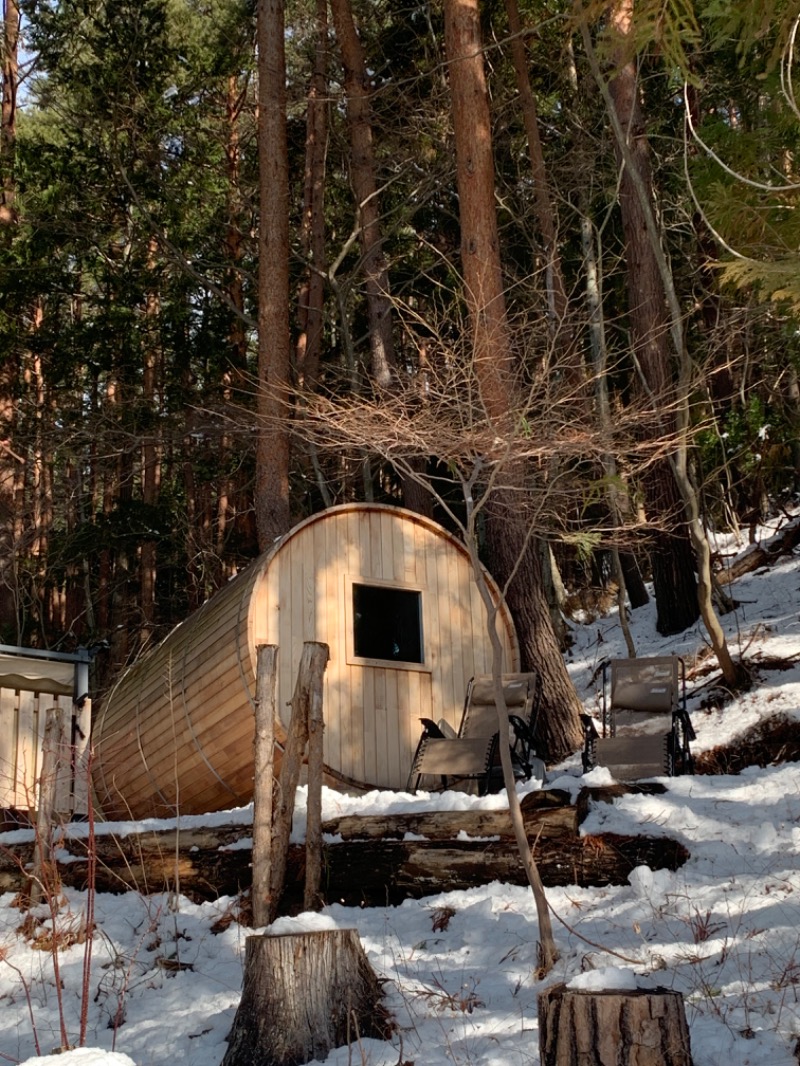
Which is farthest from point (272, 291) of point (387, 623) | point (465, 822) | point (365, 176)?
point (465, 822)

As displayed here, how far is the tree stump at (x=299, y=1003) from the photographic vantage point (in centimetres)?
464

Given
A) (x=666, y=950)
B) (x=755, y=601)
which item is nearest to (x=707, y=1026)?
(x=666, y=950)

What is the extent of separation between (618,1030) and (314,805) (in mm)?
3033

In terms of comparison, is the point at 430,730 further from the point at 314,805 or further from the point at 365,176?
the point at 365,176

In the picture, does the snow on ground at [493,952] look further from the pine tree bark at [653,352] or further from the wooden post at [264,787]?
the pine tree bark at [653,352]

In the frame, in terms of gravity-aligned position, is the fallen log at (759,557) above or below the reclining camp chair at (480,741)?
above

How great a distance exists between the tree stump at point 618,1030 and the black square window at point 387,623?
19.1ft

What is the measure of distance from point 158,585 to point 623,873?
16507mm

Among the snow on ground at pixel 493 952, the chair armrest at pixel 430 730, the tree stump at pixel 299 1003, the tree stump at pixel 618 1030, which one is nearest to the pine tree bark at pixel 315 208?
the chair armrest at pixel 430 730

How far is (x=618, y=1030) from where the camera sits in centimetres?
332

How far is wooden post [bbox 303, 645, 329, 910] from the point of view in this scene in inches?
238

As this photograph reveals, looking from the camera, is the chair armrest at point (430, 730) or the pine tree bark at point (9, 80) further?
the pine tree bark at point (9, 80)

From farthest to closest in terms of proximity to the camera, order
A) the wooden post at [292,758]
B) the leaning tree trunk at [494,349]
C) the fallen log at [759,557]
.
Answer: the fallen log at [759,557], the leaning tree trunk at [494,349], the wooden post at [292,758]

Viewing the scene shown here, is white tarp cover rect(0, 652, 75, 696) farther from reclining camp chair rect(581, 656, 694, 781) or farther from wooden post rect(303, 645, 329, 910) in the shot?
reclining camp chair rect(581, 656, 694, 781)
